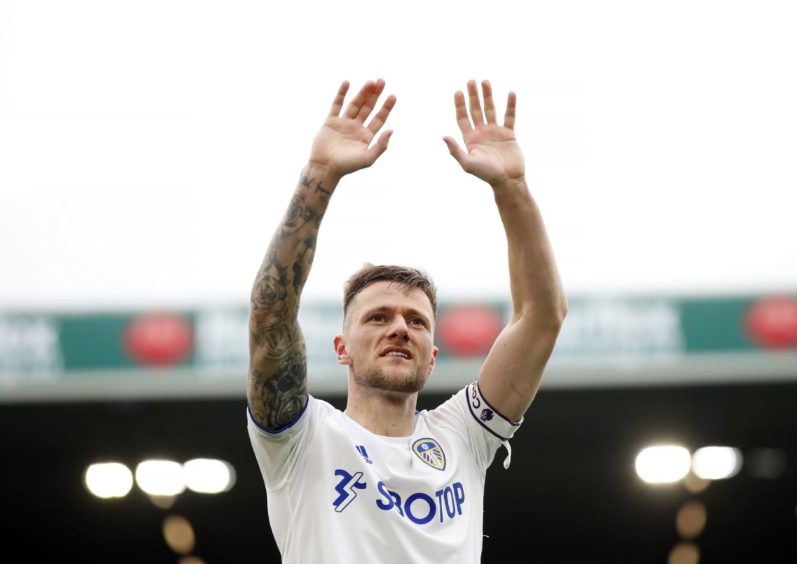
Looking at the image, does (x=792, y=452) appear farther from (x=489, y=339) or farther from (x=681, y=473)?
(x=489, y=339)

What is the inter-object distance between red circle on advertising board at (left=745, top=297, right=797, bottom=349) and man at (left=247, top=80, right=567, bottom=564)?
4.53 metres

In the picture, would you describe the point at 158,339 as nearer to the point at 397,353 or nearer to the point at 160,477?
the point at 160,477

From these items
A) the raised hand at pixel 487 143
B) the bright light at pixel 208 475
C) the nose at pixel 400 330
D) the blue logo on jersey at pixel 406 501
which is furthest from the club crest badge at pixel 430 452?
the bright light at pixel 208 475

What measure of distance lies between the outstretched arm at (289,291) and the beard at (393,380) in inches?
11.5

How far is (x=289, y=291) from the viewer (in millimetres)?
3213

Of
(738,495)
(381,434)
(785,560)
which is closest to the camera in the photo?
(381,434)

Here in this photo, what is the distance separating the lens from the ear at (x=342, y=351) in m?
3.68

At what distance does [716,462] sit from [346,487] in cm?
872

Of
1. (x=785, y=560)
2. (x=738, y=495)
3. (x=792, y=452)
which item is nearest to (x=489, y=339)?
(x=792, y=452)

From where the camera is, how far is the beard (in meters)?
3.47

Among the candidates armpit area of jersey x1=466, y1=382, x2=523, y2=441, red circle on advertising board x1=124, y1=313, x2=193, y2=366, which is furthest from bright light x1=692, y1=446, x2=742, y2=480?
armpit area of jersey x1=466, y1=382, x2=523, y2=441

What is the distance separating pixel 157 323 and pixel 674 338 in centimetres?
412

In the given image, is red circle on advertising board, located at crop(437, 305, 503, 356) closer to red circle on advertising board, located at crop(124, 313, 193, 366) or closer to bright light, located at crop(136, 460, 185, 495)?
red circle on advertising board, located at crop(124, 313, 193, 366)

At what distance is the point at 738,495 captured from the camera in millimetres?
11820
